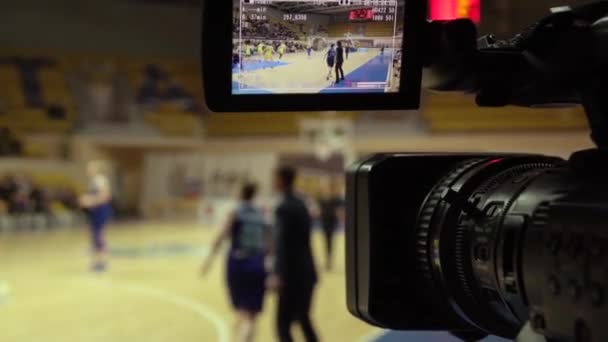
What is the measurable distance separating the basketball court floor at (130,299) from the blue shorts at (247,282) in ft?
2.14

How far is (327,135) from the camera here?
41.8ft

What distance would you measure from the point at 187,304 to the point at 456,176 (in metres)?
5.26

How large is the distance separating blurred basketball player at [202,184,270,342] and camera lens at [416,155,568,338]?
2.78 meters

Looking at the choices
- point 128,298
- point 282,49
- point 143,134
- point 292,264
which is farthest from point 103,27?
point 282,49

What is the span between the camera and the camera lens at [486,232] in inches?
33.5

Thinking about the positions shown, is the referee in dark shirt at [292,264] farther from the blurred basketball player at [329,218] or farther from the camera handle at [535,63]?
the blurred basketball player at [329,218]

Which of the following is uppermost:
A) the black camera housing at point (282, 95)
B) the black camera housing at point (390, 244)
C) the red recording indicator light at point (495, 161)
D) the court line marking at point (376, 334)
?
the black camera housing at point (282, 95)

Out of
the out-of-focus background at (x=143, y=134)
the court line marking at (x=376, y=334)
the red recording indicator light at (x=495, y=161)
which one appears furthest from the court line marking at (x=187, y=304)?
the red recording indicator light at (x=495, y=161)

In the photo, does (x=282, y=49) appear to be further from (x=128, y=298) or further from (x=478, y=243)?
(x=128, y=298)

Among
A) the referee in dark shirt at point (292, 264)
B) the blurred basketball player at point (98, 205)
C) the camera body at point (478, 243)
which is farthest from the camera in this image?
the blurred basketball player at point (98, 205)

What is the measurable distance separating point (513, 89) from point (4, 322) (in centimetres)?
516

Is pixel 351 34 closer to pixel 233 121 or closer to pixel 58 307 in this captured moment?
pixel 58 307

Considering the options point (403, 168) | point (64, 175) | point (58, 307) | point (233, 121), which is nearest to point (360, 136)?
point (233, 121)

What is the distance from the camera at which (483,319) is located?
41.2 inches
